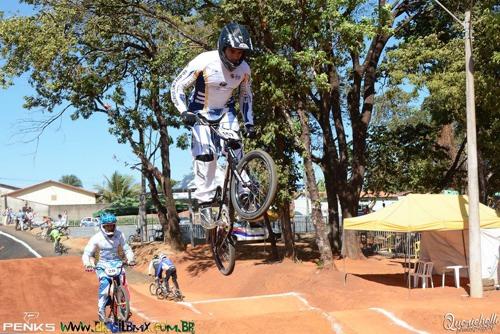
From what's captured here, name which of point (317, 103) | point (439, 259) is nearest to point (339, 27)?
point (317, 103)

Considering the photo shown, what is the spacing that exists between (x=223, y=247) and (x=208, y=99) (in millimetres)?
1979

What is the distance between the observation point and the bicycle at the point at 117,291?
35.3 ft

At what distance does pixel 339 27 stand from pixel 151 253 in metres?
18.5

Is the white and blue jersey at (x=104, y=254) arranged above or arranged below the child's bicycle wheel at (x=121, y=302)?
above

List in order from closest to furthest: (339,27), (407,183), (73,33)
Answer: (339,27) < (73,33) < (407,183)

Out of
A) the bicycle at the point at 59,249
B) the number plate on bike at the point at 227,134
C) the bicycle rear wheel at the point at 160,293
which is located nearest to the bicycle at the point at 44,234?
the bicycle at the point at 59,249

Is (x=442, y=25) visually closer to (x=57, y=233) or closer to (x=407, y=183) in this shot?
(x=407, y=183)

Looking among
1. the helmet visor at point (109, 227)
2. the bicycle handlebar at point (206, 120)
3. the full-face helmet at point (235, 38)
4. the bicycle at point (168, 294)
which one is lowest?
the bicycle at point (168, 294)

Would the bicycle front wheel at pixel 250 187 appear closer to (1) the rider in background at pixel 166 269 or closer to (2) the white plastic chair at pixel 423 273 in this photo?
(1) the rider in background at pixel 166 269

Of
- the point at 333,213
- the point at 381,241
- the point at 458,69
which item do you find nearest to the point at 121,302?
the point at 458,69

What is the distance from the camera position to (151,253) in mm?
32906

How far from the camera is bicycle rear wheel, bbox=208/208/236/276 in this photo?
7.27 metres

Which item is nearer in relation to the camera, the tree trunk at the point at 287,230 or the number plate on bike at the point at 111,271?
the number plate on bike at the point at 111,271

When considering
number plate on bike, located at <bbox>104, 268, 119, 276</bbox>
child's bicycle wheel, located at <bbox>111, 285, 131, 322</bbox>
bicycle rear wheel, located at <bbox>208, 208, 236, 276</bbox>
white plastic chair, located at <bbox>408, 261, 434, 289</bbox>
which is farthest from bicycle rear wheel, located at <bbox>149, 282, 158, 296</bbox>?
bicycle rear wheel, located at <bbox>208, 208, 236, 276</bbox>
